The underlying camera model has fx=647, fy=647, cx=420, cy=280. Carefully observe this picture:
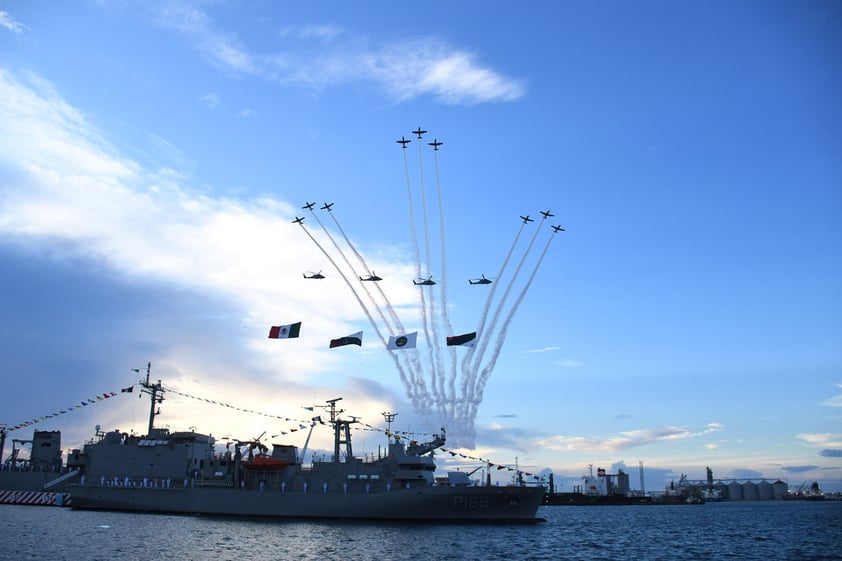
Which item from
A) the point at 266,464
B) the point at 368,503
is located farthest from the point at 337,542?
the point at 266,464

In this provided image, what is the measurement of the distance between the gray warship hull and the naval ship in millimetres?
71

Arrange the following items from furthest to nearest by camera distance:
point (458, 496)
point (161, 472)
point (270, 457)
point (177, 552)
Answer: point (161, 472) → point (270, 457) → point (458, 496) → point (177, 552)

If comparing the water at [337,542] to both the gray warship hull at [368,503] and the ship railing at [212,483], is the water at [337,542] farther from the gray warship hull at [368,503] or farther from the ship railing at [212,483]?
the ship railing at [212,483]

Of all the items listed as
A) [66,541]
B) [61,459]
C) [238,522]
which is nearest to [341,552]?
[66,541]

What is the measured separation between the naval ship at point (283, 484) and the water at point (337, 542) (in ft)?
6.00

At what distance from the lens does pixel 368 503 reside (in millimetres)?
46250

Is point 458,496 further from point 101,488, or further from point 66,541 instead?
point 101,488

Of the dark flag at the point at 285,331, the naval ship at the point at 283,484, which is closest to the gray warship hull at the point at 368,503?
the naval ship at the point at 283,484

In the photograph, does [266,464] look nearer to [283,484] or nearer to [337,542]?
[283,484]

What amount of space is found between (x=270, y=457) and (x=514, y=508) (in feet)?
63.9

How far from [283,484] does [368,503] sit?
7516mm

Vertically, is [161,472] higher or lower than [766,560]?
higher

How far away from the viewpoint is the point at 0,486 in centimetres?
6462

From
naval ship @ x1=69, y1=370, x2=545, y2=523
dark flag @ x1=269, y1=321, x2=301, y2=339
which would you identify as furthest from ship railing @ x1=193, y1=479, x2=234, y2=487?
dark flag @ x1=269, y1=321, x2=301, y2=339
